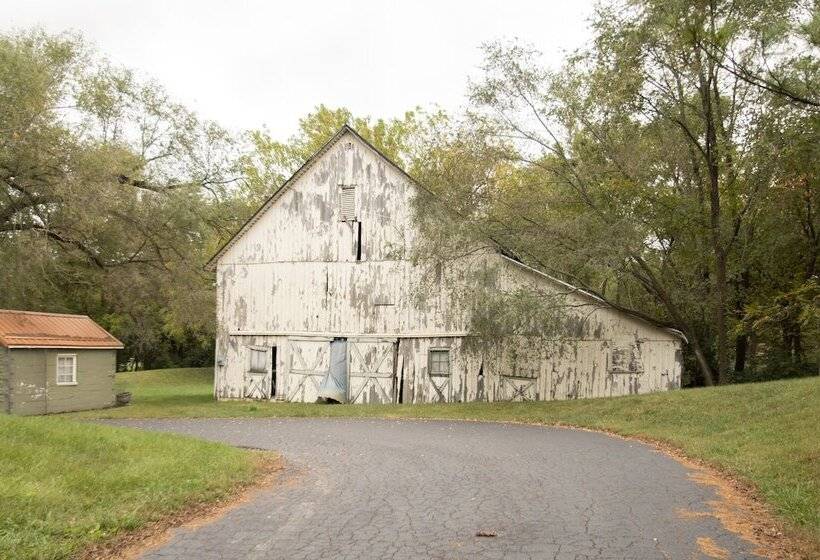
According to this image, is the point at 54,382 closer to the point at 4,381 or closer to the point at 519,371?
the point at 4,381

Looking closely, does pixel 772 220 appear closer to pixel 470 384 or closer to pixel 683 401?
pixel 683 401

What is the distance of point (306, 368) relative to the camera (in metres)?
24.9

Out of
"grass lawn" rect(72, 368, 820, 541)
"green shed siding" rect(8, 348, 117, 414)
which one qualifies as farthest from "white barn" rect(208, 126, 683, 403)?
"green shed siding" rect(8, 348, 117, 414)

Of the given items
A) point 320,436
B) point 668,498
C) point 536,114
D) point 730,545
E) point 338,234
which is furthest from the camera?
point 338,234

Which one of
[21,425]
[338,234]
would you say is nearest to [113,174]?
[338,234]

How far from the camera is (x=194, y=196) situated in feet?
89.0

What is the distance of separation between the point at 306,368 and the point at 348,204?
586cm

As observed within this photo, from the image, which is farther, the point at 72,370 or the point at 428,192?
the point at 72,370

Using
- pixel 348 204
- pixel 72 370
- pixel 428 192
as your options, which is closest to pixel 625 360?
pixel 428 192

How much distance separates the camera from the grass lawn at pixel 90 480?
6.52 meters

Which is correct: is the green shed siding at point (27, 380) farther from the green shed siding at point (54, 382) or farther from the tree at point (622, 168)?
the tree at point (622, 168)

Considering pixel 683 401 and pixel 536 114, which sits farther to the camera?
pixel 536 114

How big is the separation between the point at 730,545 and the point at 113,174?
2232 cm

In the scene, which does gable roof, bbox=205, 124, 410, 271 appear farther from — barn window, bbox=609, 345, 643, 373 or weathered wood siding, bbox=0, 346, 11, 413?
barn window, bbox=609, 345, 643, 373
